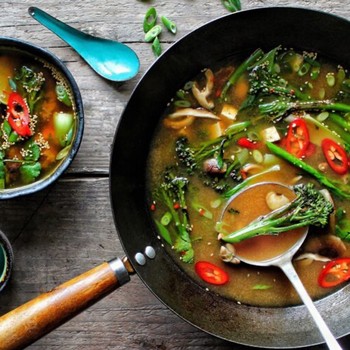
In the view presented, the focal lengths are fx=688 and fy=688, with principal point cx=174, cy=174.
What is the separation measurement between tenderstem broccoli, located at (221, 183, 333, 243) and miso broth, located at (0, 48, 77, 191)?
0.68 m

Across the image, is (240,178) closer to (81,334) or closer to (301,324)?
(301,324)

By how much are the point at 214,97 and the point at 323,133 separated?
15.4 inches

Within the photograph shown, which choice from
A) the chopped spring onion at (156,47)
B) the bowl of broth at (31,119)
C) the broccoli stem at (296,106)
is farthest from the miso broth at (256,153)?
the bowl of broth at (31,119)

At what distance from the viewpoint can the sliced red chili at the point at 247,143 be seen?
2.34m

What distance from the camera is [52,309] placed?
202 centimetres

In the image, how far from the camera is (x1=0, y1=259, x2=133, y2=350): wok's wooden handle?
2012 millimetres

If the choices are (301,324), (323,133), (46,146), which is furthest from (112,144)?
(301,324)

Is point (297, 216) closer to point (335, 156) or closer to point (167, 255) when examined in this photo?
point (335, 156)

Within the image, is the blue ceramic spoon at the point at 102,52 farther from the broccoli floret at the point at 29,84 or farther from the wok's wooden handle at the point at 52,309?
the wok's wooden handle at the point at 52,309

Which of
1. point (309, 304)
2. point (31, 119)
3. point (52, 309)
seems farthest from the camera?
point (31, 119)

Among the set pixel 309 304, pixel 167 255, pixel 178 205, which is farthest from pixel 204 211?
pixel 309 304

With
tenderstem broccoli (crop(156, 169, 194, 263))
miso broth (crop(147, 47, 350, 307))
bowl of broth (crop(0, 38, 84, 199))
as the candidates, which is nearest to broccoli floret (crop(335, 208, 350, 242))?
miso broth (crop(147, 47, 350, 307))

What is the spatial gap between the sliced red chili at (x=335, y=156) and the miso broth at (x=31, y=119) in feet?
2.82

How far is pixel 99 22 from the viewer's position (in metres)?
2.37
